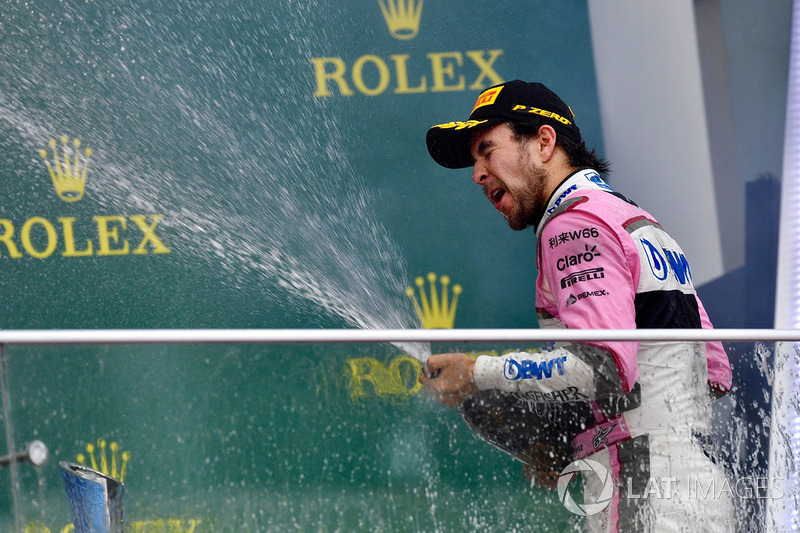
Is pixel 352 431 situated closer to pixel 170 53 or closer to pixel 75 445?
pixel 75 445

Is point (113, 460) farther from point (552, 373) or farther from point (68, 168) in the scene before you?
point (68, 168)

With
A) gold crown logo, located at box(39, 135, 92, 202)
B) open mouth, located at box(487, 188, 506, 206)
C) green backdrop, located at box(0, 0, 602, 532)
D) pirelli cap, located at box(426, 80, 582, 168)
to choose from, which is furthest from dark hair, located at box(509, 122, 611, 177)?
gold crown logo, located at box(39, 135, 92, 202)

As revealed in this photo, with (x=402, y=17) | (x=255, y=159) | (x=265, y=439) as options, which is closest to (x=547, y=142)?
(x=265, y=439)

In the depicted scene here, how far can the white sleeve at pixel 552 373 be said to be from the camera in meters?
1.15

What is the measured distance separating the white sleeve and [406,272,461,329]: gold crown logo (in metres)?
1.22

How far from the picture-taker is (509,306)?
2410 mm

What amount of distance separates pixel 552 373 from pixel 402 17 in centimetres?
150

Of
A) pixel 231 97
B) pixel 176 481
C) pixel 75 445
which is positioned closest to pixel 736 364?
pixel 176 481

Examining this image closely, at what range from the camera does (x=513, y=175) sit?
1617 mm

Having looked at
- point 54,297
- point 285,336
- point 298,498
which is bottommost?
point 298,498

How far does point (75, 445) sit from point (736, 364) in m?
0.94

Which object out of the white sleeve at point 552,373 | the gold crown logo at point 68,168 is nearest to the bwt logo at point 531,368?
the white sleeve at point 552,373

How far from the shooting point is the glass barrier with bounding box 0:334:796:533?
3.63ft

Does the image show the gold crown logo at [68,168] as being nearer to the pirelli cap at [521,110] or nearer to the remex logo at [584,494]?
the pirelli cap at [521,110]
